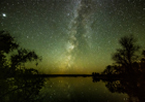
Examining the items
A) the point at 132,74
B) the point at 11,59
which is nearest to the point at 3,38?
the point at 11,59

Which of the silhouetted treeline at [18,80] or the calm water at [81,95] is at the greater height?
the silhouetted treeline at [18,80]

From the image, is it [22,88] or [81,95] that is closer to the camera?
[22,88]

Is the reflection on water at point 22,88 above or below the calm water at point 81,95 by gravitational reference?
above

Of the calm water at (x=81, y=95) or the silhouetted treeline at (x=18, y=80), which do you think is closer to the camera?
the silhouetted treeline at (x=18, y=80)

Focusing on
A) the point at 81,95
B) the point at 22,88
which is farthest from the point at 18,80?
the point at 81,95

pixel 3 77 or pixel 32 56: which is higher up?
pixel 32 56

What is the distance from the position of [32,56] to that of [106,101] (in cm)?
981

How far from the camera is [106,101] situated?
41.8ft

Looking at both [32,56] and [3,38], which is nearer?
[32,56]

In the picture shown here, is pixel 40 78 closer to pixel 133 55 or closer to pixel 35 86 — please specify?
pixel 35 86

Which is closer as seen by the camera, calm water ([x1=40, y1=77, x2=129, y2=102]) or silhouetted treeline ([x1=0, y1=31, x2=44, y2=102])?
silhouetted treeline ([x1=0, y1=31, x2=44, y2=102])

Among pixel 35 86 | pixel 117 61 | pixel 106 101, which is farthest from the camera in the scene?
pixel 117 61

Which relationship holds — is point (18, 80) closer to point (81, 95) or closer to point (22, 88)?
point (22, 88)

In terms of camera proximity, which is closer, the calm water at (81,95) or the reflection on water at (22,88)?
the reflection on water at (22,88)
